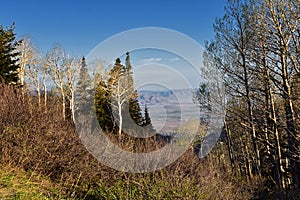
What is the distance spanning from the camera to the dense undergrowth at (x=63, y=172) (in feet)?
21.7

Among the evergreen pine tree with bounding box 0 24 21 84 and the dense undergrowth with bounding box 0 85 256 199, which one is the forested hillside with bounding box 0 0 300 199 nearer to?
the dense undergrowth with bounding box 0 85 256 199

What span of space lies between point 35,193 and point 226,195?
191 inches

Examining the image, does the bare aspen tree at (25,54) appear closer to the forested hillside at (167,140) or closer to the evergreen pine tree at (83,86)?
the evergreen pine tree at (83,86)

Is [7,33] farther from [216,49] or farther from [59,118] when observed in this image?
[216,49]

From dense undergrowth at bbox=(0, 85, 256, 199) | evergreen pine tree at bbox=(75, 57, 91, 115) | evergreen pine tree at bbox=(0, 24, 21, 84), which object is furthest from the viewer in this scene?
evergreen pine tree at bbox=(75, 57, 91, 115)

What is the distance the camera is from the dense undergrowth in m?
6.61

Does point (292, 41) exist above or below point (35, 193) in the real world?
above

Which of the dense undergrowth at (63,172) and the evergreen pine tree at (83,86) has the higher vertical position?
the evergreen pine tree at (83,86)

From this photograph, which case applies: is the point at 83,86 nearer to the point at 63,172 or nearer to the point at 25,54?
the point at 25,54

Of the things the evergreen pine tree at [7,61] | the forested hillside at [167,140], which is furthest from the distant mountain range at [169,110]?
the evergreen pine tree at [7,61]

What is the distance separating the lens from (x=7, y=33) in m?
21.7

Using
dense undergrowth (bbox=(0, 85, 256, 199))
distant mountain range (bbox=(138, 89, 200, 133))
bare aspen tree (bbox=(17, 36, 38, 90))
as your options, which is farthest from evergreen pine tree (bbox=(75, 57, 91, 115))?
distant mountain range (bbox=(138, 89, 200, 133))

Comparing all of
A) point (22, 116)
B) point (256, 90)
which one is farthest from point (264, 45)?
point (22, 116)

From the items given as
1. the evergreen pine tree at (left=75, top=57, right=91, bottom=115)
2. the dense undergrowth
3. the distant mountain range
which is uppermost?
the evergreen pine tree at (left=75, top=57, right=91, bottom=115)
